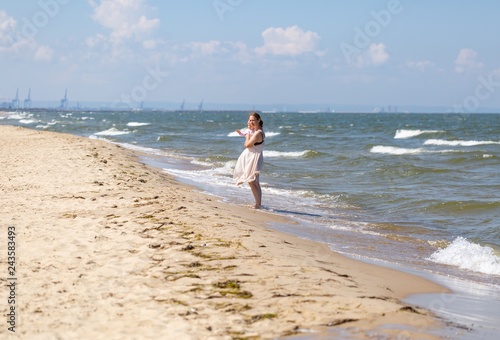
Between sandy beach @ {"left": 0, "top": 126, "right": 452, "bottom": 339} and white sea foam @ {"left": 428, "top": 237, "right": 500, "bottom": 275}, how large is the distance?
1349 millimetres

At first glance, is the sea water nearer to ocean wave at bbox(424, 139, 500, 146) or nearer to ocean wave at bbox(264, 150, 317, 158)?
ocean wave at bbox(264, 150, 317, 158)

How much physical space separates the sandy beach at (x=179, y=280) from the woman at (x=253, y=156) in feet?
7.16

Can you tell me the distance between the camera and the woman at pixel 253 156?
11070mm

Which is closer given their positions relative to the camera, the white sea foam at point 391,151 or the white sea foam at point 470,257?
the white sea foam at point 470,257

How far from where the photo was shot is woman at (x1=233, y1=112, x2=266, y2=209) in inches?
436

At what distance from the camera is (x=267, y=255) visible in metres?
6.29

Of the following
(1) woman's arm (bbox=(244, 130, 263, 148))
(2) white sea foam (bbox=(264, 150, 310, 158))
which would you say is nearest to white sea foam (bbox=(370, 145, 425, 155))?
(2) white sea foam (bbox=(264, 150, 310, 158))

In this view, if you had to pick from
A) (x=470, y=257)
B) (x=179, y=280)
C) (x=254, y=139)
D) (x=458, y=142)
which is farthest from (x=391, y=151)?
(x=179, y=280)

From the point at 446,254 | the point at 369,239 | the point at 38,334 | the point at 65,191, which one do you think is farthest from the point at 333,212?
the point at 38,334

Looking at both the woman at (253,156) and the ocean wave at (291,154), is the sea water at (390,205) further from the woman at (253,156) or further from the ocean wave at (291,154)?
the ocean wave at (291,154)

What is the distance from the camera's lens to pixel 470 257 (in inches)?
319

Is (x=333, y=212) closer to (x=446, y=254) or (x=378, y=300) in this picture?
(x=446, y=254)

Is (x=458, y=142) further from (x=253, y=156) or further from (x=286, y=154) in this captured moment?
(x=253, y=156)

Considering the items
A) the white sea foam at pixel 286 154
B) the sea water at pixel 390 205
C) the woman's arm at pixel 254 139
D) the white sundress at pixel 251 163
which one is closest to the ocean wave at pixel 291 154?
the white sea foam at pixel 286 154
